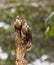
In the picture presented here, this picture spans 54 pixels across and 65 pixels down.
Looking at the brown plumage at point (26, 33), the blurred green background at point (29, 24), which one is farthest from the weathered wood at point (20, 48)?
the blurred green background at point (29, 24)

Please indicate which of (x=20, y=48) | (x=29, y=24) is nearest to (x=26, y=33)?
(x=20, y=48)

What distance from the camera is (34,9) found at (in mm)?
4578

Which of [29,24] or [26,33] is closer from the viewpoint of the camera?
[26,33]

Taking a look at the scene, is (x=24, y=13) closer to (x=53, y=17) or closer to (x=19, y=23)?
(x=53, y=17)

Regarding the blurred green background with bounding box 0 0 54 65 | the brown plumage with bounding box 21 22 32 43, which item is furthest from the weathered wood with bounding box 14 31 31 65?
the blurred green background with bounding box 0 0 54 65

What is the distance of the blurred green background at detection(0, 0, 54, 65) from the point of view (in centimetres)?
344

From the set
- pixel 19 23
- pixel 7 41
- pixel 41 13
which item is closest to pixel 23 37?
pixel 19 23

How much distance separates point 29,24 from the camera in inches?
161

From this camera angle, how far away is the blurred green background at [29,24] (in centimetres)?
344

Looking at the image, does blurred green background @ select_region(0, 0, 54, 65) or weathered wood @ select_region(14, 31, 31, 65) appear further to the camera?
blurred green background @ select_region(0, 0, 54, 65)

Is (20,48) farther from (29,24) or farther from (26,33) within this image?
(29,24)

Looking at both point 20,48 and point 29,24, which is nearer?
point 20,48

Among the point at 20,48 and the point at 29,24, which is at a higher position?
the point at 29,24

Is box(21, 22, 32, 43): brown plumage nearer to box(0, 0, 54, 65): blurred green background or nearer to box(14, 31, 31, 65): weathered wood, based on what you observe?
box(14, 31, 31, 65): weathered wood
